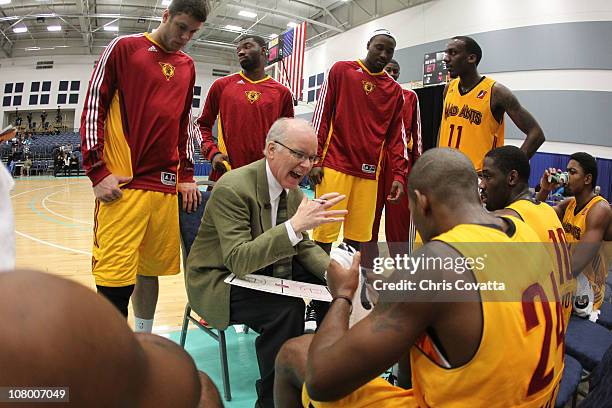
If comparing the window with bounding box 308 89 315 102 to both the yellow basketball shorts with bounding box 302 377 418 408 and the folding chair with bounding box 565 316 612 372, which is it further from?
the yellow basketball shorts with bounding box 302 377 418 408

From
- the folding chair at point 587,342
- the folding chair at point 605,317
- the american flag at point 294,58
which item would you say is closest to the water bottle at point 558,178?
the folding chair at point 605,317

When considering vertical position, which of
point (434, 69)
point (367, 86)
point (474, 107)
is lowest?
point (474, 107)

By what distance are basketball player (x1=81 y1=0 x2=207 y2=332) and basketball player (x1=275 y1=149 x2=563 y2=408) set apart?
1.49 meters

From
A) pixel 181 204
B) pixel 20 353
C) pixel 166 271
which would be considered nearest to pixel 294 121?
pixel 181 204

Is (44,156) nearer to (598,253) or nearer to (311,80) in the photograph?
(311,80)

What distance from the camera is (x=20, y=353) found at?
0.40m

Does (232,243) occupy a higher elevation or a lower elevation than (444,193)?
lower

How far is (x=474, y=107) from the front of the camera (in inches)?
129

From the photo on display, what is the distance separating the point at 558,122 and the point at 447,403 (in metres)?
11.1

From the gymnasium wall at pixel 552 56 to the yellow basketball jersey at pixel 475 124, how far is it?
26.4 ft

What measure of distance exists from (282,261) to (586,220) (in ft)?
7.09

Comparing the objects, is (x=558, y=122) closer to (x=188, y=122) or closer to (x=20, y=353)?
(x=188, y=122)

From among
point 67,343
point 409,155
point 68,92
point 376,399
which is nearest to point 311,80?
point 68,92

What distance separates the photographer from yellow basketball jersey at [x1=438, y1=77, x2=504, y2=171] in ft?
10.6
